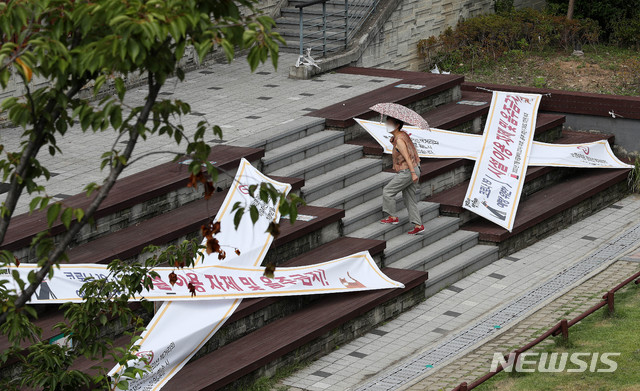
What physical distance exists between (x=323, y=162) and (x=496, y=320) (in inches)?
137

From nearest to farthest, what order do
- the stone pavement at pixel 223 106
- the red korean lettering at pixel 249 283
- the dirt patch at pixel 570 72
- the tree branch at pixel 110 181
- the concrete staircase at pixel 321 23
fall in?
the tree branch at pixel 110 181 → the red korean lettering at pixel 249 283 → the stone pavement at pixel 223 106 → the concrete staircase at pixel 321 23 → the dirt patch at pixel 570 72

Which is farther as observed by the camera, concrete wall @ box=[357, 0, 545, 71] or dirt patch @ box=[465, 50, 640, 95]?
concrete wall @ box=[357, 0, 545, 71]

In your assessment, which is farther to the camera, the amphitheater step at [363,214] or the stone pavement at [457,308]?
the amphitheater step at [363,214]

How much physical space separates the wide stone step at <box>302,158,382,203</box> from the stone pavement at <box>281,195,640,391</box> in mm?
2092

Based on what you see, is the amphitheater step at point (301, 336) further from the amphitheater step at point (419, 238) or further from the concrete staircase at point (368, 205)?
the concrete staircase at point (368, 205)

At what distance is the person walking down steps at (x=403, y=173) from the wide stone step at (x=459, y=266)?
1.98 ft

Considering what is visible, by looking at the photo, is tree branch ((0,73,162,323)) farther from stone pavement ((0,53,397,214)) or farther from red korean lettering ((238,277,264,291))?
stone pavement ((0,53,397,214))

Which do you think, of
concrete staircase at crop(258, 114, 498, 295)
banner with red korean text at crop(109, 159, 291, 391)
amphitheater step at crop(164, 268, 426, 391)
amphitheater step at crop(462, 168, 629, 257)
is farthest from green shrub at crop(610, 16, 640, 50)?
banner with red korean text at crop(109, 159, 291, 391)

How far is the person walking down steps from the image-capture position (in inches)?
533

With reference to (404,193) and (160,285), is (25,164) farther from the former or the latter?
(404,193)

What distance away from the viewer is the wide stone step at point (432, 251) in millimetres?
13547

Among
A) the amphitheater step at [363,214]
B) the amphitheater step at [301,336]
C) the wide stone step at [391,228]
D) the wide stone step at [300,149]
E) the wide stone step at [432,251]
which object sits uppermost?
the wide stone step at [300,149]

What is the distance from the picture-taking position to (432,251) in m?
13.9

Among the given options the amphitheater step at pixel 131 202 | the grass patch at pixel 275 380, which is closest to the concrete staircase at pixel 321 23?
the amphitheater step at pixel 131 202
